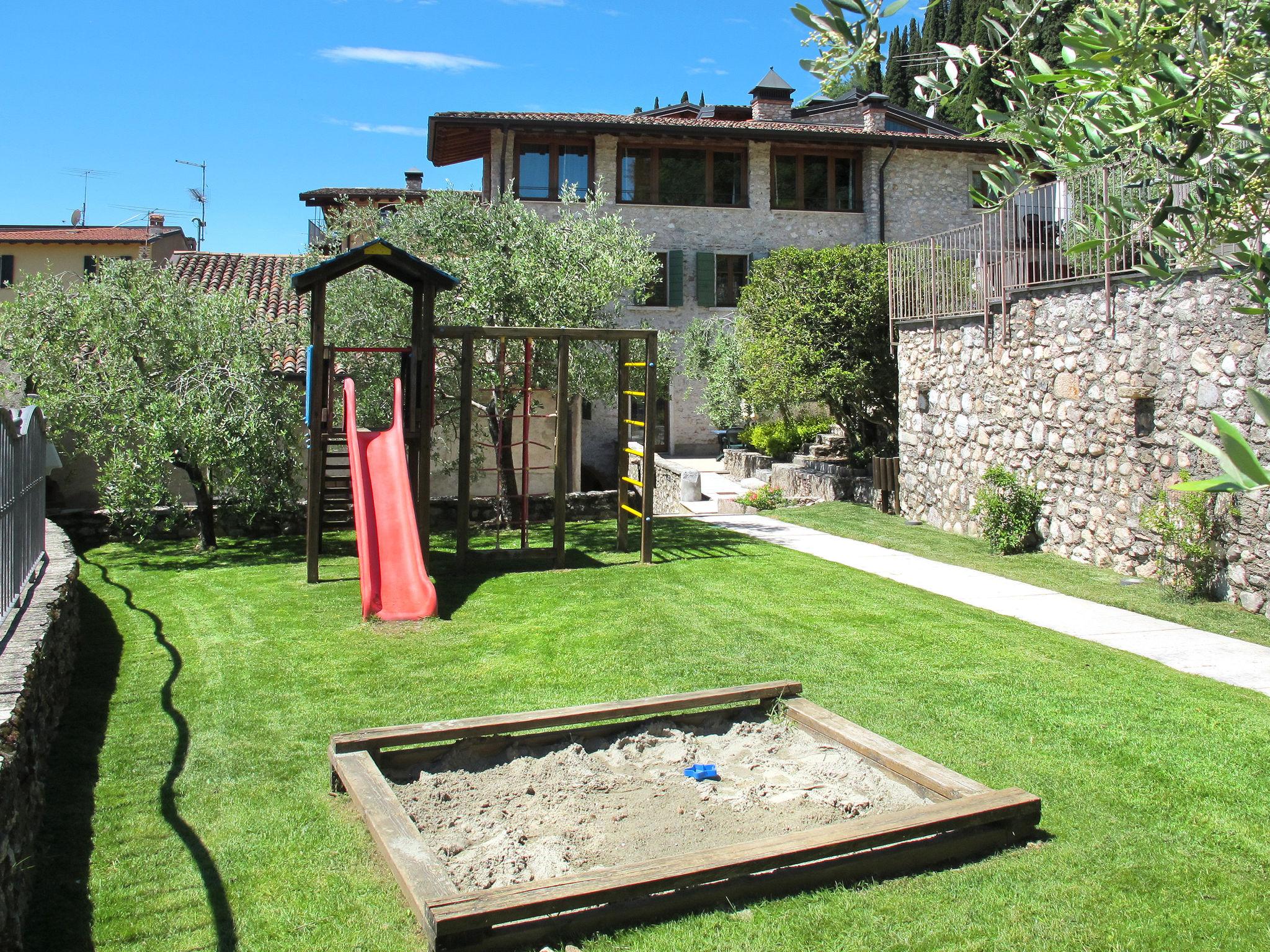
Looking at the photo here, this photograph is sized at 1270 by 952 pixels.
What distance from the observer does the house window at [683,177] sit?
27.5 m

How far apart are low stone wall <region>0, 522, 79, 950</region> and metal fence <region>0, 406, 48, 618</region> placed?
14cm

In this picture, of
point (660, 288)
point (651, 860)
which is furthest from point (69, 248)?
point (651, 860)

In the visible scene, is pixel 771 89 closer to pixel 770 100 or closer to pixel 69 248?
pixel 770 100

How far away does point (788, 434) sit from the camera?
856 inches

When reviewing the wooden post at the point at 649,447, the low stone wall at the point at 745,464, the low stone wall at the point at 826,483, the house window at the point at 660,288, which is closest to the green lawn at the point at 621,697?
the wooden post at the point at 649,447

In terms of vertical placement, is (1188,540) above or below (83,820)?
above

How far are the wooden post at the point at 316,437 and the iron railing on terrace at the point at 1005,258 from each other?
710 centimetres

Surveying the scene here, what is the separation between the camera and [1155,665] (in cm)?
716

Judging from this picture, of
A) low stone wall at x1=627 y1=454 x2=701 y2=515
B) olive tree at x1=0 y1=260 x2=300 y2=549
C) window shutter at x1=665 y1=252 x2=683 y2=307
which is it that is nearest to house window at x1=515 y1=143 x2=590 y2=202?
window shutter at x1=665 y1=252 x2=683 y2=307

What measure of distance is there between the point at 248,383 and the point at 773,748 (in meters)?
8.59

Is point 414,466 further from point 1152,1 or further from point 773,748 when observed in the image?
point 1152,1

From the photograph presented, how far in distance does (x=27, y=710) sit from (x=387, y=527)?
512 cm

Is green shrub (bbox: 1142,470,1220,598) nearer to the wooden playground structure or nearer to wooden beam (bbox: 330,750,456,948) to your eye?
the wooden playground structure

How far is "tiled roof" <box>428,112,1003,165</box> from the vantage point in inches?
1014
